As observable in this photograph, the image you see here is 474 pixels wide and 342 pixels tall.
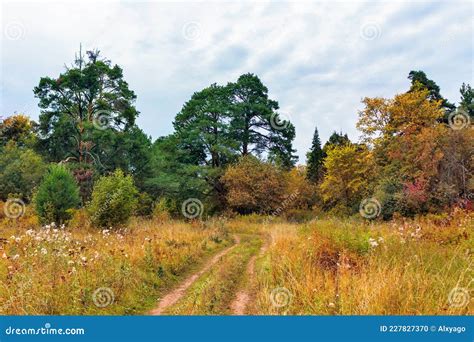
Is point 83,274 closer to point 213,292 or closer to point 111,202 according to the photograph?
point 213,292

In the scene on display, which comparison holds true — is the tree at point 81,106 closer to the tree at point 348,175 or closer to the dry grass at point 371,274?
the tree at point 348,175

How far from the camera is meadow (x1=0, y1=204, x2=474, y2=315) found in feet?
18.1

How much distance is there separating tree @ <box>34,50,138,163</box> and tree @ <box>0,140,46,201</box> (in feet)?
8.32

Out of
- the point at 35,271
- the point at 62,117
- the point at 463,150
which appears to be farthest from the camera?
the point at 62,117

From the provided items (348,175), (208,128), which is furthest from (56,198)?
(348,175)

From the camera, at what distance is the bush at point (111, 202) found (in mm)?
16703

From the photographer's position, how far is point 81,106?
99.4ft

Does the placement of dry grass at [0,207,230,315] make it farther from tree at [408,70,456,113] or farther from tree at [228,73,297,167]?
tree at [408,70,456,113]

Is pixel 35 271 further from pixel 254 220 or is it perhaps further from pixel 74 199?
pixel 254 220

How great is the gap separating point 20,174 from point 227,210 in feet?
54.2

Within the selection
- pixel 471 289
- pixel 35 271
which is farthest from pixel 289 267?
pixel 35 271

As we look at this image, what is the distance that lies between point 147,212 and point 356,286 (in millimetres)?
26883

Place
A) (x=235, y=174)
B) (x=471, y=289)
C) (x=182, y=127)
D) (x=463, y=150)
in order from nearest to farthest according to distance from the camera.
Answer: (x=471, y=289) → (x=463, y=150) → (x=235, y=174) → (x=182, y=127)

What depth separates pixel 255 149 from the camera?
39.3 metres
